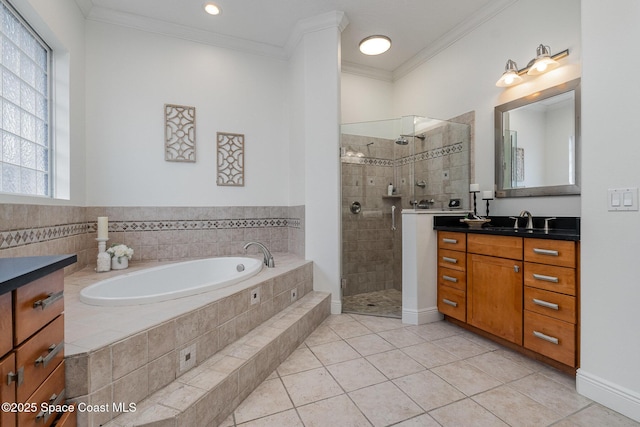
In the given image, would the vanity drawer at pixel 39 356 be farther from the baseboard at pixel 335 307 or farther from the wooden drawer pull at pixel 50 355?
the baseboard at pixel 335 307

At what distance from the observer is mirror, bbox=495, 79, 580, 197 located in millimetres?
2172

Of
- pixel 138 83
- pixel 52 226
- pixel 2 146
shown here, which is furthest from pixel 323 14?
pixel 52 226

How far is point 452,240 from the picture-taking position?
2547 millimetres

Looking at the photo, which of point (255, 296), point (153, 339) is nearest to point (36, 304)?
point (153, 339)

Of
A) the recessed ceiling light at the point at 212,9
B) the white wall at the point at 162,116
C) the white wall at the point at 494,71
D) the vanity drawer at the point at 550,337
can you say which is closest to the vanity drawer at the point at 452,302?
the vanity drawer at the point at 550,337

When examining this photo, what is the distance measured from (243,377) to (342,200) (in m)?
1.95

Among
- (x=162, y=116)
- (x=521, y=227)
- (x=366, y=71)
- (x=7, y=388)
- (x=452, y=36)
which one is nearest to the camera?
(x=7, y=388)

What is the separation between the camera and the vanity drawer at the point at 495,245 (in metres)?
2.03

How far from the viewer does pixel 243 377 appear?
1581mm

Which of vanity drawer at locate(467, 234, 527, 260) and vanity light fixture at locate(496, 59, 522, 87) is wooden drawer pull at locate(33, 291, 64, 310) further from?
vanity light fixture at locate(496, 59, 522, 87)

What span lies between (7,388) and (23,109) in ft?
7.21

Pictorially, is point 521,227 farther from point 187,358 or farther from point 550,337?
point 187,358

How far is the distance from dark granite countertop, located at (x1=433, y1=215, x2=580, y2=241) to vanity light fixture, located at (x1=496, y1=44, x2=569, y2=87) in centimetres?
119

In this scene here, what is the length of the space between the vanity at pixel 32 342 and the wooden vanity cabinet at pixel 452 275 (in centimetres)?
254
